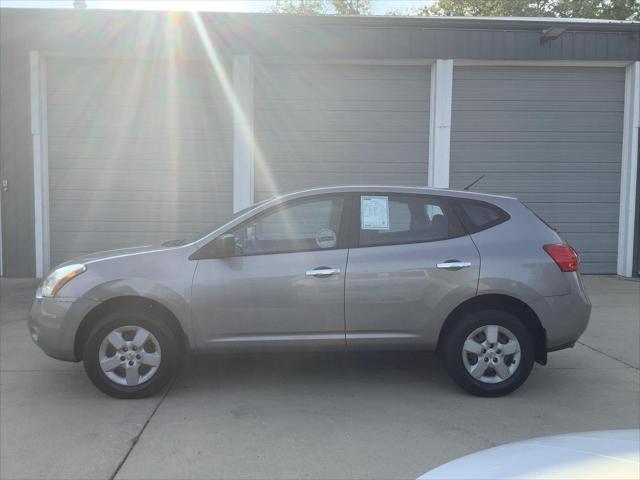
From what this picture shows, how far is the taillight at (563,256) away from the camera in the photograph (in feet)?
15.2

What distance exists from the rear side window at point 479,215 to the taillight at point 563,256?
43cm

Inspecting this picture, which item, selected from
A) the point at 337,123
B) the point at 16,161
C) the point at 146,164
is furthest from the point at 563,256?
the point at 16,161

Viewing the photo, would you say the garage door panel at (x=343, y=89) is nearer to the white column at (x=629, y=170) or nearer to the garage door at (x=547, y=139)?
the garage door at (x=547, y=139)

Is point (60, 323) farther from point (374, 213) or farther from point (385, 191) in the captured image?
point (385, 191)

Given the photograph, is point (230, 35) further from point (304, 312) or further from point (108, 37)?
point (304, 312)

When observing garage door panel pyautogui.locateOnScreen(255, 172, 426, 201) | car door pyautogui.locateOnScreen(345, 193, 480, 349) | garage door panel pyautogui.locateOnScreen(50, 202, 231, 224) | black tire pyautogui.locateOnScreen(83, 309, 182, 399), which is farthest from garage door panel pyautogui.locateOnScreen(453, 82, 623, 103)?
black tire pyautogui.locateOnScreen(83, 309, 182, 399)

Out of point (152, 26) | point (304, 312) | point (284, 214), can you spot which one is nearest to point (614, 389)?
point (304, 312)

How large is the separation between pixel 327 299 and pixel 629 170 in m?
8.57

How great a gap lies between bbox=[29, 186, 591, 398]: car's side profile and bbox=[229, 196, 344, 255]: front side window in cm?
2

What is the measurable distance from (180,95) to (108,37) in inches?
59.1

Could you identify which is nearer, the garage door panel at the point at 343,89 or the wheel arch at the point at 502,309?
the wheel arch at the point at 502,309

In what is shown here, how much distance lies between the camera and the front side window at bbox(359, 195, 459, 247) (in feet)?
15.4

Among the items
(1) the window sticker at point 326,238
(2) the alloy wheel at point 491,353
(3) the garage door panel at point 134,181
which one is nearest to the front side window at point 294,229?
(1) the window sticker at point 326,238

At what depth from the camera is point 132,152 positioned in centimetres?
1047
